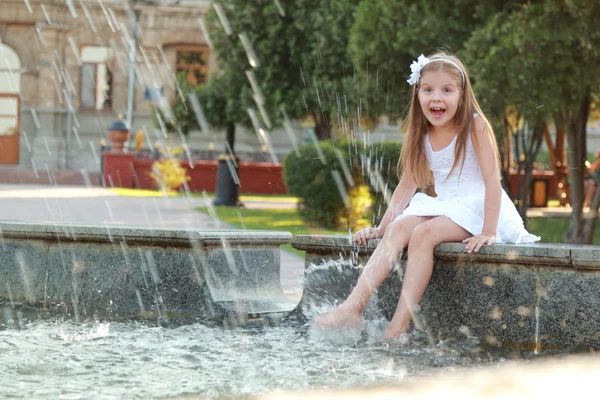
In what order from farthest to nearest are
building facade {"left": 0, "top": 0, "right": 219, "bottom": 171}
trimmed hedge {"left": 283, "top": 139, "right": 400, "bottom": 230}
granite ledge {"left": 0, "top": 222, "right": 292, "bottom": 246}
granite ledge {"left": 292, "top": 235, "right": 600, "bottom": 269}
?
building facade {"left": 0, "top": 0, "right": 219, "bottom": 171} < trimmed hedge {"left": 283, "top": 139, "right": 400, "bottom": 230} < granite ledge {"left": 0, "top": 222, "right": 292, "bottom": 246} < granite ledge {"left": 292, "top": 235, "right": 600, "bottom": 269}

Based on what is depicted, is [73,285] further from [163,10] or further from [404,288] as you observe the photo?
[163,10]

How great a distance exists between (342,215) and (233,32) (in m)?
9.24

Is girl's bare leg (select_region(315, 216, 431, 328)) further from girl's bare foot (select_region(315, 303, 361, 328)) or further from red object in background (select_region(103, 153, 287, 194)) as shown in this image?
red object in background (select_region(103, 153, 287, 194))

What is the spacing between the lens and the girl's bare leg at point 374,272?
4641mm

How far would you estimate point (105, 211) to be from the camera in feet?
55.6

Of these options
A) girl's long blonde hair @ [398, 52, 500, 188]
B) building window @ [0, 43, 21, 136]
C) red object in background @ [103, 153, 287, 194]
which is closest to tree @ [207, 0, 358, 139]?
red object in background @ [103, 153, 287, 194]

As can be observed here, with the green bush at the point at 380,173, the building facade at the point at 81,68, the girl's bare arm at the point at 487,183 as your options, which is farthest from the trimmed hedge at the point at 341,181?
the building facade at the point at 81,68

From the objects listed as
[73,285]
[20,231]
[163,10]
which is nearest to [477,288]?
[73,285]

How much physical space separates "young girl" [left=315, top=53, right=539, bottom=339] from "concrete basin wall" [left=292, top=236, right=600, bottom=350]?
129 millimetres

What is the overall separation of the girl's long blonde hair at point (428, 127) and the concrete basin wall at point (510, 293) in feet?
1.72

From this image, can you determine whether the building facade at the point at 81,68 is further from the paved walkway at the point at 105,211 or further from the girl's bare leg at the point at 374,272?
the girl's bare leg at the point at 374,272

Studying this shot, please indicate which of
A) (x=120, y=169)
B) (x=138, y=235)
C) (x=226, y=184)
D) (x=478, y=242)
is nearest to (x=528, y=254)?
(x=478, y=242)

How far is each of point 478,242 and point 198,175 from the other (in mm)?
26594

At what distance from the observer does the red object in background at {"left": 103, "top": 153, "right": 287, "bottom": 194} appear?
95.7 ft
